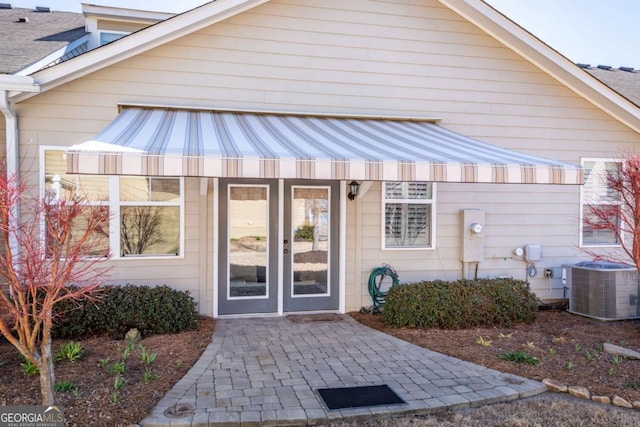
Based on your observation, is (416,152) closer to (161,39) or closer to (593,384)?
(593,384)

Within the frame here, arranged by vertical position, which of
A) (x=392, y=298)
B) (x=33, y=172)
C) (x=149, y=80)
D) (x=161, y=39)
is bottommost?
(x=392, y=298)

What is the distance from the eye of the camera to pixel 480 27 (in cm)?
1100

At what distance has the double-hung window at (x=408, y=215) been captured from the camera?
34.8 ft

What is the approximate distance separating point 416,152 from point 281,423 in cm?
489

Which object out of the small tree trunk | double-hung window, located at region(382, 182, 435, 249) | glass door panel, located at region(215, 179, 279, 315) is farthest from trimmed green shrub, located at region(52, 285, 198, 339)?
double-hung window, located at region(382, 182, 435, 249)

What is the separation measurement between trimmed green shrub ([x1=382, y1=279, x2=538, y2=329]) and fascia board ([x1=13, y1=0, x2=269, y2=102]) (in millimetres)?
6515

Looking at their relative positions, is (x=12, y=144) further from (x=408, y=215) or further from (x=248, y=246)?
(x=408, y=215)

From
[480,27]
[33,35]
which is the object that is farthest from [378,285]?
[33,35]

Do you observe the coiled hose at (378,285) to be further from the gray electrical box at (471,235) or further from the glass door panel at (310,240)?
the gray electrical box at (471,235)

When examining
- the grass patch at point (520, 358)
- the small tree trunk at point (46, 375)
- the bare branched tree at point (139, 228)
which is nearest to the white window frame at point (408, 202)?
the grass patch at point (520, 358)

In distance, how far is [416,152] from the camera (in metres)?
8.11

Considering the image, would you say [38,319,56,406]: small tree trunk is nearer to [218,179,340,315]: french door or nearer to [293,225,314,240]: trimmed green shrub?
[218,179,340,315]: french door

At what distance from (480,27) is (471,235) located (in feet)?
15.9

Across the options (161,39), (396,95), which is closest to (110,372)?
(161,39)
